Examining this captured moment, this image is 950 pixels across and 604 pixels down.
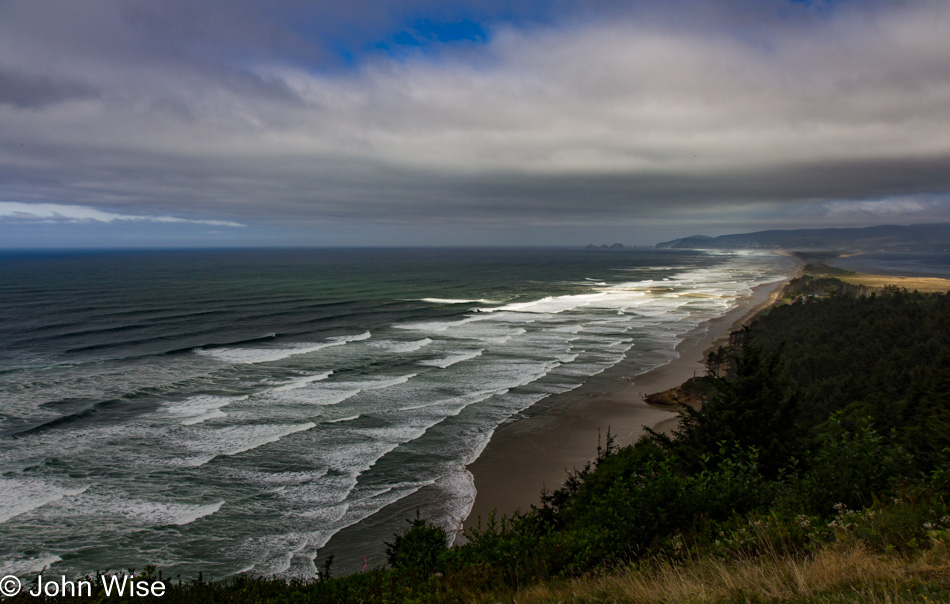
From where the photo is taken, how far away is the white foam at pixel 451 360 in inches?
1636

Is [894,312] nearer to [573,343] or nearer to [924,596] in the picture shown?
[573,343]

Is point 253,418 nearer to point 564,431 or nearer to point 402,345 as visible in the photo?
point 564,431

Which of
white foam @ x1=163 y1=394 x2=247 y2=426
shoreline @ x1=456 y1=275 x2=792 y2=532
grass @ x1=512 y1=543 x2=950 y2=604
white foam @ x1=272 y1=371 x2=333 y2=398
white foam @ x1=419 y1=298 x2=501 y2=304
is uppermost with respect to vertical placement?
grass @ x1=512 y1=543 x2=950 y2=604

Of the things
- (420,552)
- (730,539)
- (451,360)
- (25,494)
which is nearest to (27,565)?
(25,494)

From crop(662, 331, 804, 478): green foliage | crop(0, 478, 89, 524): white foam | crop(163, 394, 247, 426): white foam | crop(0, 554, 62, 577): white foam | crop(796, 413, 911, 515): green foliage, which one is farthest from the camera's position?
crop(163, 394, 247, 426): white foam

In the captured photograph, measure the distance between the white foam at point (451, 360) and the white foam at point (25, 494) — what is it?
80.5ft

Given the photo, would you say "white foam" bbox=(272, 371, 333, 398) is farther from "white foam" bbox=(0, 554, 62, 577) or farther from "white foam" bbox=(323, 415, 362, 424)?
"white foam" bbox=(0, 554, 62, 577)

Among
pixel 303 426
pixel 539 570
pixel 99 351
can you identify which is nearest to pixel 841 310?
pixel 303 426

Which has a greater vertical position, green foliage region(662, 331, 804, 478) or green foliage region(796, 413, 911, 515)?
green foliage region(796, 413, 911, 515)

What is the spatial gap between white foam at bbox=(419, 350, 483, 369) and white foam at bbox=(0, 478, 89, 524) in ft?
80.5

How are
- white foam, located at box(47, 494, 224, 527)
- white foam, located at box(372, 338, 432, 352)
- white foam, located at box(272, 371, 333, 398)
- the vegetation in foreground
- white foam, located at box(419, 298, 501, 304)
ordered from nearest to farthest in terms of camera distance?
the vegetation in foreground < white foam, located at box(47, 494, 224, 527) < white foam, located at box(272, 371, 333, 398) < white foam, located at box(372, 338, 432, 352) < white foam, located at box(419, 298, 501, 304)

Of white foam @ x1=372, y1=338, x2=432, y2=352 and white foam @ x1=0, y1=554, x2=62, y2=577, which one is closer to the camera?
white foam @ x1=0, y1=554, x2=62, y2=577

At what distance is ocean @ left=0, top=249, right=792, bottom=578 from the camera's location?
17656 millimetres

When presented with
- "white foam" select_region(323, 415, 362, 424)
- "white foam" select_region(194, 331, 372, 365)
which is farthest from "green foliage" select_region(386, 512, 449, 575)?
"white foam" select_region(194, 331, 372, 365)
